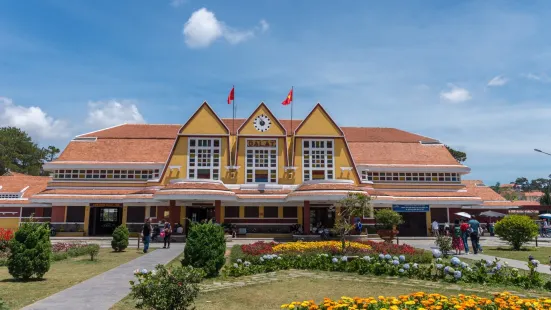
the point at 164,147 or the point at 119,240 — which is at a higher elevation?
the point at 164,147

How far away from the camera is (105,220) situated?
35.2 meters

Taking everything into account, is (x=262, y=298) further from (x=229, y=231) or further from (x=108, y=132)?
(x=108, y=132)

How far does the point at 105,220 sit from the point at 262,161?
14.6m

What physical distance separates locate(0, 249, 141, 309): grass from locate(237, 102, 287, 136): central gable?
17632 millimetres

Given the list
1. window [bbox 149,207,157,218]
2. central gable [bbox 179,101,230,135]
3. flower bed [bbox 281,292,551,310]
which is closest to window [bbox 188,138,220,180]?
central gable [bbox 179,101,230,135]

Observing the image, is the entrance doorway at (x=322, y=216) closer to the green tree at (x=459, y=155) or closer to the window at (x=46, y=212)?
the window at (x=46, y=212)

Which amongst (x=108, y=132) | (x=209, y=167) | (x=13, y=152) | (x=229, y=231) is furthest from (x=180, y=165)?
(x=13, y=152)

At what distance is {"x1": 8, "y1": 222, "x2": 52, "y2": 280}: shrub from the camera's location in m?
11.6

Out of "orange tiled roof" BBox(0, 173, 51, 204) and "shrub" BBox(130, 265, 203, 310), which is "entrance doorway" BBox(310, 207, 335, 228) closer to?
"orange tiled roof" BBox(0, 173, 51, 204)

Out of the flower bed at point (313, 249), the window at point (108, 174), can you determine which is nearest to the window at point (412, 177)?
the window at point (108, 174)

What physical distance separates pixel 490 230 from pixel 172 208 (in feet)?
90.1

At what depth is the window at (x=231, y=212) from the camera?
110ft

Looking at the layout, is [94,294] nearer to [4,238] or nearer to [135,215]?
[4,238]

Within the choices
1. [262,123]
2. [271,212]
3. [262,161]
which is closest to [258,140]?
[262,123]
